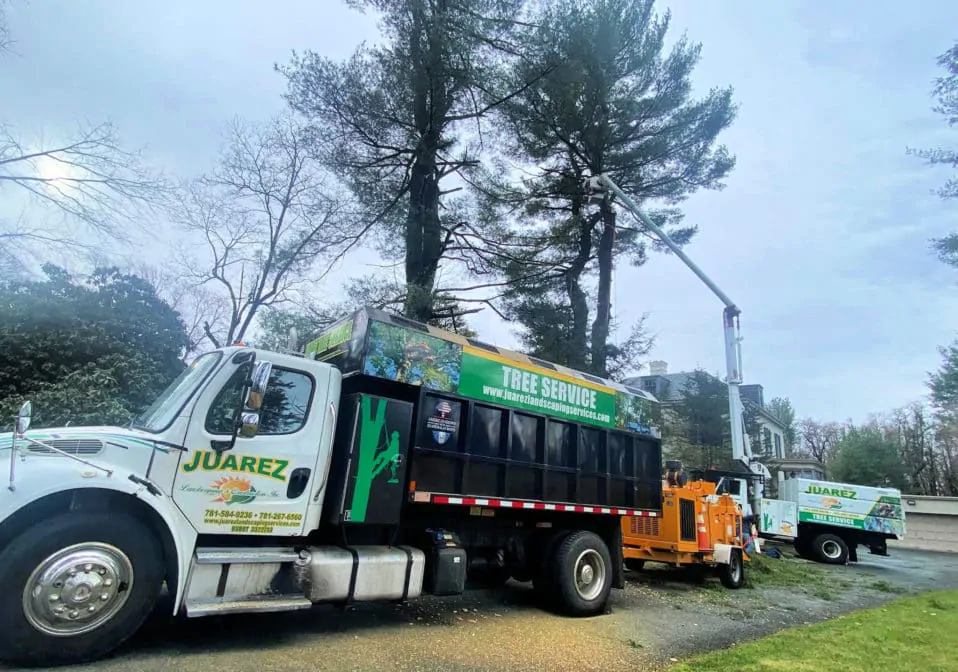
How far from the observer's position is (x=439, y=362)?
6.51 m

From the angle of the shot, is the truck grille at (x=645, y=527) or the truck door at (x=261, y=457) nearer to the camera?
the truck door at (x=261, y=457)

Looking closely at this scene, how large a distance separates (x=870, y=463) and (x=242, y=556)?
42235 millimetres

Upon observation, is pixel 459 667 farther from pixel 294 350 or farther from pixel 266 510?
pixel 294 350

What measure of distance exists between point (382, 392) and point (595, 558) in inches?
152

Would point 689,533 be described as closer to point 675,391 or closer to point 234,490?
point 234,490

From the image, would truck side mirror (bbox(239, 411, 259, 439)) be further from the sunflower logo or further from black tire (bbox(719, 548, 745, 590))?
black tire (bbox(719, 548, 745, 590))

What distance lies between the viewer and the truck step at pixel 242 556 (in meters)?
4.82

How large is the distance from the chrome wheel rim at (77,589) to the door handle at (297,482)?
4.48 ft

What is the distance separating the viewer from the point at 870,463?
37.3m

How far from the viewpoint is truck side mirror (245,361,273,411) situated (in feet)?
16.0

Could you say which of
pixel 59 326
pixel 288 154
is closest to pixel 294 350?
pixel 59 326

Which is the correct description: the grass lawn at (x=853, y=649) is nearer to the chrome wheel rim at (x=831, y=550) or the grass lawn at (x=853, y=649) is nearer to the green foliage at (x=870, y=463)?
the chrome wheel rim at (x=831, y=550)

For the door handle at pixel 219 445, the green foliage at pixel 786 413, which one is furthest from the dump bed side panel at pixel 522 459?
the green foliage at pixel 786 413

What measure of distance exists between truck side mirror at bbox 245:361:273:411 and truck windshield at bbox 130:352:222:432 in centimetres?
66
